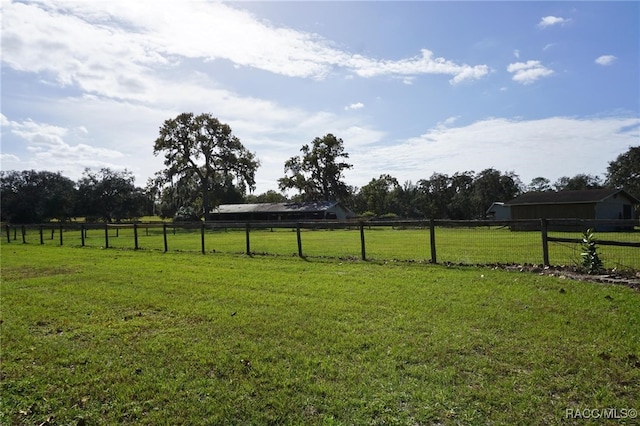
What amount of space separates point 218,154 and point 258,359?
2194 inches

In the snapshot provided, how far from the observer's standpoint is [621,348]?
4.39 m

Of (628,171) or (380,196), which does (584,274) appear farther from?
(380,196)

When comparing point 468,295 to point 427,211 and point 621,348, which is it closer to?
point 621,348

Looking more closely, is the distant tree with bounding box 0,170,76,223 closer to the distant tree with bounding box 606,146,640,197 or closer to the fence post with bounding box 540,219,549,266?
the fence post with bounding box 540,219,549,266

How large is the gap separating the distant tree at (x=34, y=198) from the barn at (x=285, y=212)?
80.8 feet

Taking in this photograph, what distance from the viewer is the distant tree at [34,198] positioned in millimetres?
65062

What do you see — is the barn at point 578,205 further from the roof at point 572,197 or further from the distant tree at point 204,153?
the distant tree at point 204,153

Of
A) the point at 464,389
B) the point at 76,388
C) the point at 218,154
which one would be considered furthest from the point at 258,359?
the point at 218,154

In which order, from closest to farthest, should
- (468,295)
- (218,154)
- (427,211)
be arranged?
(468,295), (218,154), (427,211)

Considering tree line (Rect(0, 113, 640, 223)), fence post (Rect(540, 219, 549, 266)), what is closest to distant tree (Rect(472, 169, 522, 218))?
tree line (Rect(0, 113, 640, 223))

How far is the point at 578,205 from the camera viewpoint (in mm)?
32688

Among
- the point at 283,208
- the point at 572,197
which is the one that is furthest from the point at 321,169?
the point at 572,197

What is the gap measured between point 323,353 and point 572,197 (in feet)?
119

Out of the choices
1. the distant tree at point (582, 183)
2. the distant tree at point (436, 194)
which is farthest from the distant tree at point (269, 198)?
the distant tree at point (582, 183)
